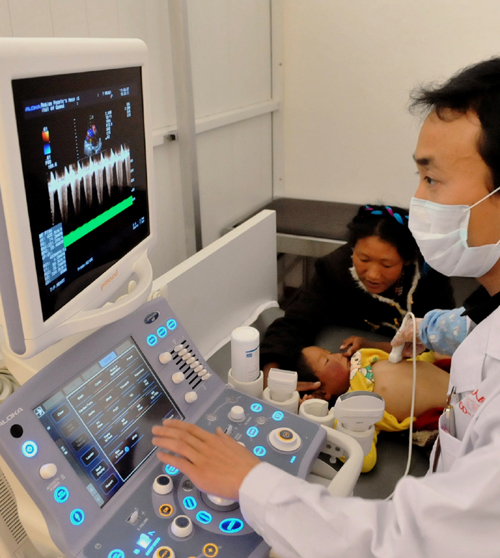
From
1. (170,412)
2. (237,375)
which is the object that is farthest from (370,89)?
(170,412)

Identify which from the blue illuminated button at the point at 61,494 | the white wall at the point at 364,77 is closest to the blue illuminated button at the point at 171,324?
the blue illuminated button at the point at 61,494

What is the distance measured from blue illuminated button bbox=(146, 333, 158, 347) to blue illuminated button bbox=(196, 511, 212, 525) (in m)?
0.28

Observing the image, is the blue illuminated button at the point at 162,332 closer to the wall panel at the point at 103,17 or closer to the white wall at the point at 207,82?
the white wall at the point at 207,82

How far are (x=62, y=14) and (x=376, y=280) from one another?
51.7 inches

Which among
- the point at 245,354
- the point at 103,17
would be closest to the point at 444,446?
the point at 245,354

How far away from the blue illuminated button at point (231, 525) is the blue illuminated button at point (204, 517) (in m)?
0.02

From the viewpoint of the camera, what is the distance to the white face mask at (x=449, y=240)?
0.94 metres

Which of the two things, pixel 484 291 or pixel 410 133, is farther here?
pixel 410 133

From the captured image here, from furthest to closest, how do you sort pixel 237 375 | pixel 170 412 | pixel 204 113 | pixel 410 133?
pixel 410 133 < pixel 204 113 < pixel 237 375 < pixel 170 412

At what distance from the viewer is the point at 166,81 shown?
195 cm

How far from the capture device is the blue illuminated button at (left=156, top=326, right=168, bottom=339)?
0.89 metres

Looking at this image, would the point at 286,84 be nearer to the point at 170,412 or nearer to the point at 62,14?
the point at 62,14

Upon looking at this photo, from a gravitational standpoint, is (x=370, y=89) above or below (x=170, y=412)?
above

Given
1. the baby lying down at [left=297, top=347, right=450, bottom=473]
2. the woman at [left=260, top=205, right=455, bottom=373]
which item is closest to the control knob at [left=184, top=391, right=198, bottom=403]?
the baby lying down at [left=297, top=347, right=450, bottom=473]
